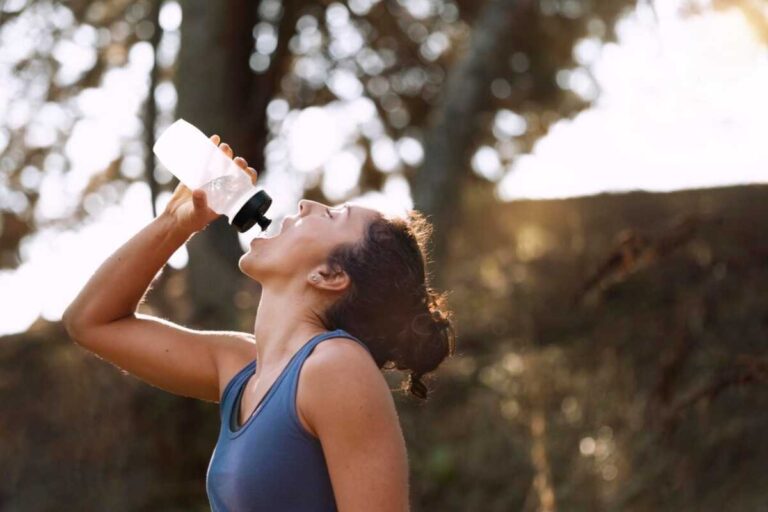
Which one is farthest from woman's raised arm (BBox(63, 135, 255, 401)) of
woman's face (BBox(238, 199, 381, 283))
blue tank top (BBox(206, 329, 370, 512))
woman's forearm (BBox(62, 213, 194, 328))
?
blue tank top (BBox(206, 329, 370, 512))

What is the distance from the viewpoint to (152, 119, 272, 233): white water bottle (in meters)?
2.88

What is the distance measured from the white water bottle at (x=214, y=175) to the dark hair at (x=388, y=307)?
29 cm

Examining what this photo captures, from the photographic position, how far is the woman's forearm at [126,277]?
299 cm

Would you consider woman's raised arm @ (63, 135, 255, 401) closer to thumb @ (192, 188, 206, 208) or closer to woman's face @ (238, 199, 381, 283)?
thumb @ (192, 188, 206, 208)

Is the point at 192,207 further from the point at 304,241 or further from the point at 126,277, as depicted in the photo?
the point at 304,241

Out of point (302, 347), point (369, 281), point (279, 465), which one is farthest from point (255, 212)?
point (279, 465)

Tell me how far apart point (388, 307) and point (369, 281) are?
0.23 ft

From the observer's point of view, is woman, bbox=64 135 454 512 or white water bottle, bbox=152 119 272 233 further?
white water bottle, bbox=152 119 272 233

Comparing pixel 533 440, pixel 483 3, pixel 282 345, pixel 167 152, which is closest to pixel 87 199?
pixel 483 3

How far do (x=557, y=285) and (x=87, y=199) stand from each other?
3.64 m

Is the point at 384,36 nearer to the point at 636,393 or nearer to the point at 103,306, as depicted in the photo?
the point at 636,393

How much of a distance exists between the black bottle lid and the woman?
0.09 m

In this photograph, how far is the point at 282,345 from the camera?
2568mm

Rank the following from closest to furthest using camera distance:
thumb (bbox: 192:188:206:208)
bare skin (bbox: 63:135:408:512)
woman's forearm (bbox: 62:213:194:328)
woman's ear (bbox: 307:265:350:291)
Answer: bare skin (bbox: 63:135:408:512) < woman's ear (bbox: 307:265:350:291) < thumb (bbox: 192:188:206:208) < woman's forearm (bbox: 62:213:194:328)
